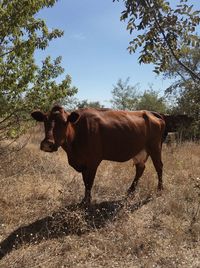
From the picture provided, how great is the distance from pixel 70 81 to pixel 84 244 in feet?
8.89

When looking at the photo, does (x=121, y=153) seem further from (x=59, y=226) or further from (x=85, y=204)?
(x=59, y=226)

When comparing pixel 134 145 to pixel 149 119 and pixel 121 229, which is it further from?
pixel 121 229

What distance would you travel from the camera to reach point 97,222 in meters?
5.73

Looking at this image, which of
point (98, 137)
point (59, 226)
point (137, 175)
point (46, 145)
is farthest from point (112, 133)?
point (59, 226)

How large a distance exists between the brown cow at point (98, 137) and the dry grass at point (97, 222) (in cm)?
48

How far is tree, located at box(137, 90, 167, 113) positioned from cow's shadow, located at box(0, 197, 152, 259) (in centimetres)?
2225

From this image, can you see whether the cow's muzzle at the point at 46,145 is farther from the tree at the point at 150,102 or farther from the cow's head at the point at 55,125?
the tree at the point at 150,102

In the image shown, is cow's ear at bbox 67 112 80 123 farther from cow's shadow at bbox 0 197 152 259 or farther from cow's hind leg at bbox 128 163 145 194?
cow's hind leg at bbox 128 163 145 194

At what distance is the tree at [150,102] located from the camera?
92.4 feet

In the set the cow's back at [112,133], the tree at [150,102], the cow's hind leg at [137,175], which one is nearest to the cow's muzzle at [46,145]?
the cow's back at [112,133]

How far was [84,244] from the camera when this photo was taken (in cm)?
505

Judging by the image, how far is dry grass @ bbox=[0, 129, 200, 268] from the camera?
476 centimetres

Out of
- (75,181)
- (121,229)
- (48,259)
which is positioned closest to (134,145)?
(75,181)

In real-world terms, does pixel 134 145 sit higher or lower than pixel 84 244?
higher
